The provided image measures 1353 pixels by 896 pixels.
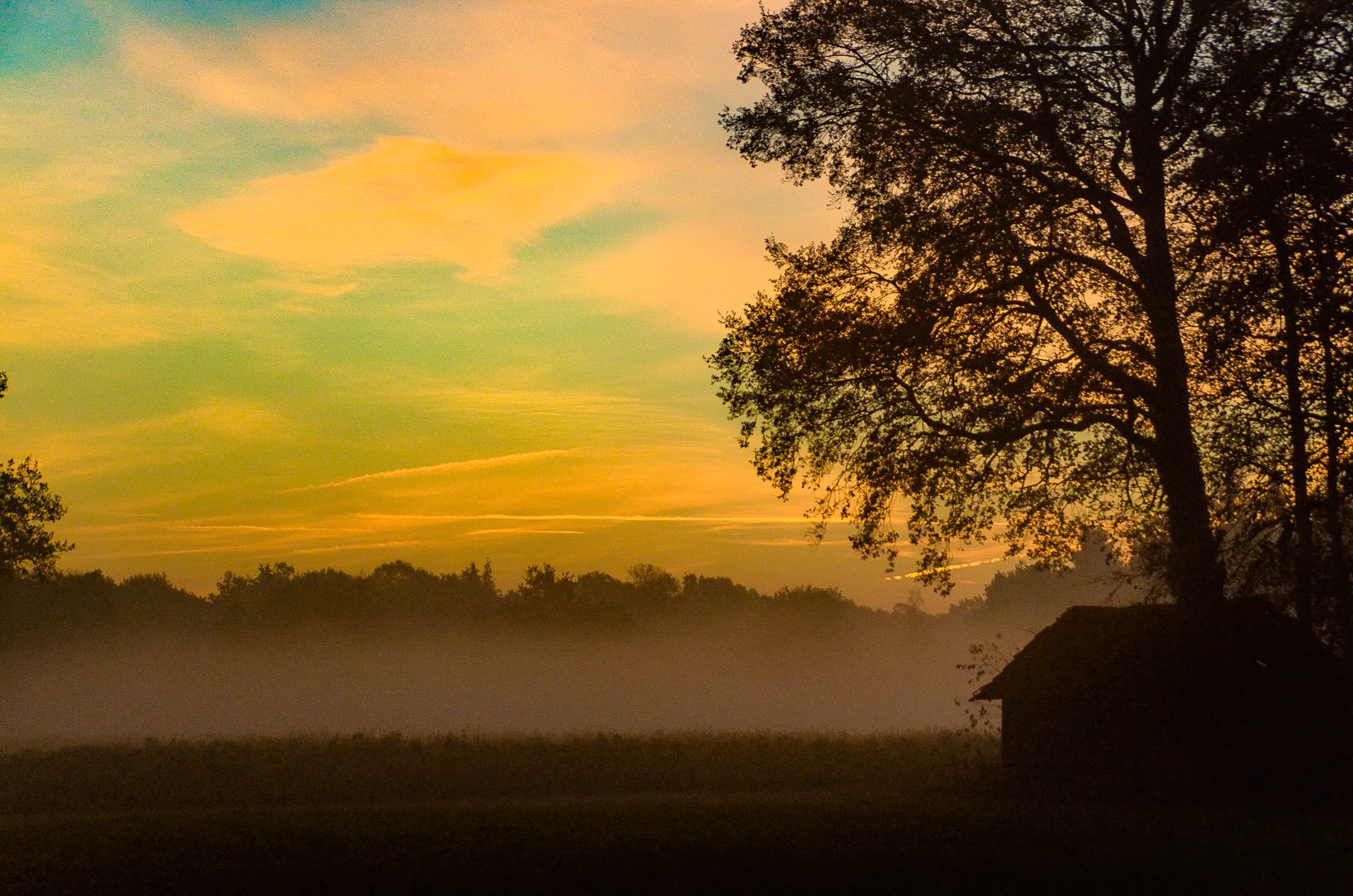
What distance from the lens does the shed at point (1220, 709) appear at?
2256 cm

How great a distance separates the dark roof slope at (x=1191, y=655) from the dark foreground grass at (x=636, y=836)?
8.38 feet

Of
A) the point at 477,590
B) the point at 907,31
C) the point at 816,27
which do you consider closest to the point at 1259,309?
the point at 907,31

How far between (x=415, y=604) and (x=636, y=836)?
107271 mm

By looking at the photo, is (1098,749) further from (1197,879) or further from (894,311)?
(894,311)

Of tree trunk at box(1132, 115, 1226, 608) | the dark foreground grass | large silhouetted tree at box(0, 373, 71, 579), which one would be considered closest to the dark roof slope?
tree trunk at box(1132, 115, 1226, 608)

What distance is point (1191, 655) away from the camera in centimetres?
2256

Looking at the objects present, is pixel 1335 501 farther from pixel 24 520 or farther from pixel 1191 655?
pixel 24 520

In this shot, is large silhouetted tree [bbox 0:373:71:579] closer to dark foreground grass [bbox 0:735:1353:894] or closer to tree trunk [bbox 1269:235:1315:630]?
dark foreground grass [bbox 0:735:1353:894]

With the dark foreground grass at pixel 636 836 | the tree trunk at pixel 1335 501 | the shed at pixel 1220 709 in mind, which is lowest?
the dark foreground grass at pixel 636 836

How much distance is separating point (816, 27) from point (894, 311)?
6.12m

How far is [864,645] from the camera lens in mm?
156875

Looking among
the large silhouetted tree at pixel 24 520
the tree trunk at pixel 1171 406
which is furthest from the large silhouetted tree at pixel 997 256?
the large silhouetted tree at pixel 24 520

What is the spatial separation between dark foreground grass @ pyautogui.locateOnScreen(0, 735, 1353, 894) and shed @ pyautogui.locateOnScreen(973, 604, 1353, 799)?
122 cm

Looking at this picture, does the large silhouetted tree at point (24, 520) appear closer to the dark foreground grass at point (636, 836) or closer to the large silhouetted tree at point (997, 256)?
the dark foreground grass at point (636, 836)
